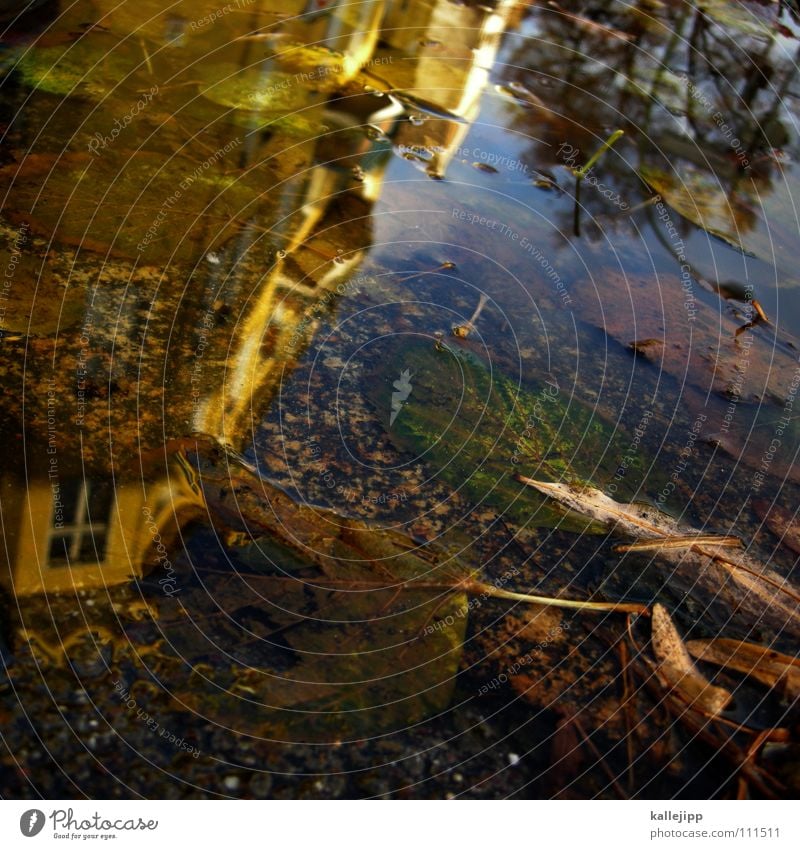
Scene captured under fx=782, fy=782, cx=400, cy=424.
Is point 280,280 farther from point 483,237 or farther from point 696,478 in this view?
point 696,478

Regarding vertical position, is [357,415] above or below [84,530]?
above

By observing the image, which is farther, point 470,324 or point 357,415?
point 470,324

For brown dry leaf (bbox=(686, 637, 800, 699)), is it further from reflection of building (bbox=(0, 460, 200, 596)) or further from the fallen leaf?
reflection of building (bbox=(0, 460, 200, 596))

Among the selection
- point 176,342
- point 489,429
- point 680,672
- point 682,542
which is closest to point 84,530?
point 176,342

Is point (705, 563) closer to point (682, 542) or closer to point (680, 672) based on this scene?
point (682, 542)

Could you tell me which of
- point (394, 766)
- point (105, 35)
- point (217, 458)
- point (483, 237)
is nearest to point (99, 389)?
point (217, 458)

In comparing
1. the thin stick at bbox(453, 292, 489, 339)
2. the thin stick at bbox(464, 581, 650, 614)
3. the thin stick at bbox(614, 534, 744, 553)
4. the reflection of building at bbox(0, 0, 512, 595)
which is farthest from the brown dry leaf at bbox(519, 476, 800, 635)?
the reflection of building at bbox(0, 0, 512, 595)

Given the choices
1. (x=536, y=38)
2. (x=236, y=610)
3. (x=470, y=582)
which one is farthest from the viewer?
(x=536, y=38)
